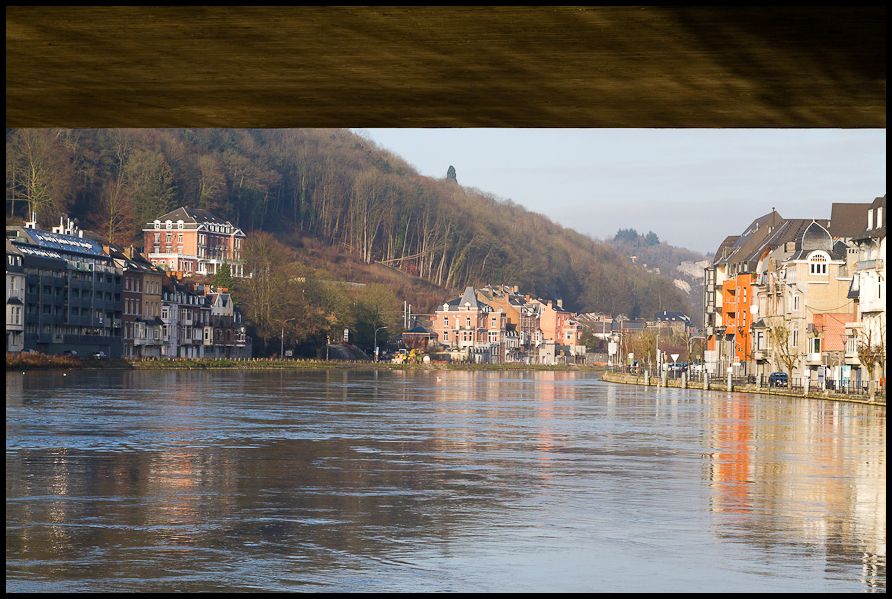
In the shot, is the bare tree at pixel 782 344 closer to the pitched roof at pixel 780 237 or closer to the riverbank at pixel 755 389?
the riverbank at pixel 755 389

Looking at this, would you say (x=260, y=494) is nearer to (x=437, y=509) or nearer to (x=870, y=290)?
(x=437, y=509)

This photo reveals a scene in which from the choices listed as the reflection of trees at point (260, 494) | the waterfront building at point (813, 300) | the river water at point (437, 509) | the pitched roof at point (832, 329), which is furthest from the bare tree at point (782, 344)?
the reflection of trees at point (260, 494)

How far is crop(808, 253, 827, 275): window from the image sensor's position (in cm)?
11131

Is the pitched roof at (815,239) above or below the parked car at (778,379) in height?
above

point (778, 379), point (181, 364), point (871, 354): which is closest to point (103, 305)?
point (181, 364)

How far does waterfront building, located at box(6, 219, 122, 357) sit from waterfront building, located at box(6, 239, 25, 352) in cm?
64

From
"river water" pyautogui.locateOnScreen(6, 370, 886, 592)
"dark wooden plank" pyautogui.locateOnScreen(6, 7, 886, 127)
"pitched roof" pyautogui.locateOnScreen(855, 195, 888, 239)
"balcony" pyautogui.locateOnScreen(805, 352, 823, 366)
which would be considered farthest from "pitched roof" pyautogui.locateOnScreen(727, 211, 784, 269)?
"dark wooden plank" pyautogui.locateOnScreen(6, 7, 886, 127)

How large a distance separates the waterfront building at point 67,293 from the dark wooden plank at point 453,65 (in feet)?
404

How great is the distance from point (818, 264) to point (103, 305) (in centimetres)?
7509

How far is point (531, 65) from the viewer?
12922mm

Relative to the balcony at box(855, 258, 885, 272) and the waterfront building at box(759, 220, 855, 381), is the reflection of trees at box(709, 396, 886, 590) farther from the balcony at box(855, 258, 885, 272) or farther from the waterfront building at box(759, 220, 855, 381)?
the waterfront building at box(759, 220, 855, 381)

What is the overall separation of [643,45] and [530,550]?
18.9 feet

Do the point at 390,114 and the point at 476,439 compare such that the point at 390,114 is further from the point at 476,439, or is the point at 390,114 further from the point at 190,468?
the point at 476,439

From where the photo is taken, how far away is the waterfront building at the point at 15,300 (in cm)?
13100
